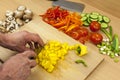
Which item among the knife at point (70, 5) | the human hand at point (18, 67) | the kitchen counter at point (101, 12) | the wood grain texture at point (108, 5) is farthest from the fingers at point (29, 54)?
the wood grain texture at point (108, 5)

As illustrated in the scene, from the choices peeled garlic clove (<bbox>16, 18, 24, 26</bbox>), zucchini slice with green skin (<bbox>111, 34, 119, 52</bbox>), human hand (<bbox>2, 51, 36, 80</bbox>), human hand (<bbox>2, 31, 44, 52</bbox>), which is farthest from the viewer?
peeled garlic clove (<bbox>16, 18, 24, 26</bbox>)

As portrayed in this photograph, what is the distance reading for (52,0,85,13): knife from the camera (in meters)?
1.23

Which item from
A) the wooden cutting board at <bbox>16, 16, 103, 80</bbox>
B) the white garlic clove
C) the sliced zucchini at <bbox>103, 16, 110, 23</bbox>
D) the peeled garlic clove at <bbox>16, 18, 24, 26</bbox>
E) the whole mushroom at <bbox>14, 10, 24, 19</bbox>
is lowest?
the wooden cutting board at <bbox>16, 16, 103, 80</bbox>

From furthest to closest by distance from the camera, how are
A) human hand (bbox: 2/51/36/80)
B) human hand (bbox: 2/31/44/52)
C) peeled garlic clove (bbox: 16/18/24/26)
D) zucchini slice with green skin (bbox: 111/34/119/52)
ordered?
peeled garlic clove (bbox: 16/18/24/26) → zucchini slice with green skin (bbox: 111/34/119/52) → human hand (bbox: 2/31/44/52) → human hand (bbox: 2/51/36/80)

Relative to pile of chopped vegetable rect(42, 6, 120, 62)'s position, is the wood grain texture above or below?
above

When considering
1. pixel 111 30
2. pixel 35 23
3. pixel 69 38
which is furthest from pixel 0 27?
pixel 111 30

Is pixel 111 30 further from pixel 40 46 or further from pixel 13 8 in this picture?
pixel 13 8

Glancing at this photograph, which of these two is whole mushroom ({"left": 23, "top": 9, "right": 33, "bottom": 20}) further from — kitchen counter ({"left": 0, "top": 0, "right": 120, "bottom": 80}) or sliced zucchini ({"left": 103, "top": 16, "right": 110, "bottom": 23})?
sliced zucchini ({"left": 103, "top": 16, "right": 110, "bottom": 23})

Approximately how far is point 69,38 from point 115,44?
20 centimetres

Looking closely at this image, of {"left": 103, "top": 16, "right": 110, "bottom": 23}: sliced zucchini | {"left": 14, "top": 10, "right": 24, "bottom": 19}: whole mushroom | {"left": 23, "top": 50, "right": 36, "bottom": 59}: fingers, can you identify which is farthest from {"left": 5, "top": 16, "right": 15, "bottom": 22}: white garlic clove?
{"left": 103, "top": 16, "right": 110, "bottom": 23}: sliced zucchini

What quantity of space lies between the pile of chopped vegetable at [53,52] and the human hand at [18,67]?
9 centimetres

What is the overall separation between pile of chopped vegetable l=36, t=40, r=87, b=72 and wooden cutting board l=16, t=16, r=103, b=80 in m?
0.02

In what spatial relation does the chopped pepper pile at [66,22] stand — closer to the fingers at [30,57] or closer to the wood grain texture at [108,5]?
the wood grain texture at [108,5]

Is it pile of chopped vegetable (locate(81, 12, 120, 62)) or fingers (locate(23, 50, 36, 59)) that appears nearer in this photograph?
fingers (locate(23, 50, 36, 59))
